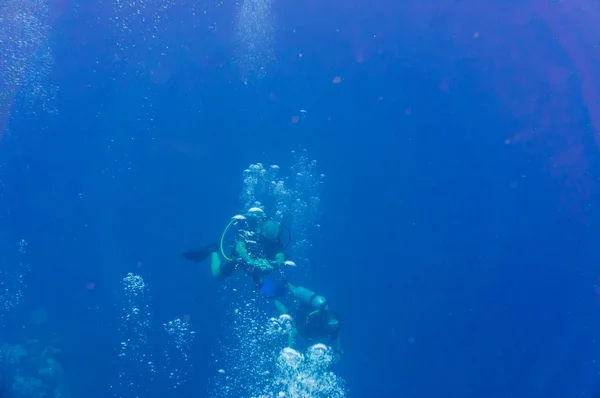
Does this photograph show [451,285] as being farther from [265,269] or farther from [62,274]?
[62,274]

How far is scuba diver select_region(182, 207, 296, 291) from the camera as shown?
4609 millimetres

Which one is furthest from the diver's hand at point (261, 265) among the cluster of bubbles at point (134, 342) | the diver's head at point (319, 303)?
the cluster of bubbles at point (134, 342)

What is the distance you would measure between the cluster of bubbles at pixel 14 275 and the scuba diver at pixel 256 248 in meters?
10.7

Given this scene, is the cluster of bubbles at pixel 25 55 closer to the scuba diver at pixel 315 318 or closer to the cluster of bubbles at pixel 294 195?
the cluster of bubbles at pixel 294 195

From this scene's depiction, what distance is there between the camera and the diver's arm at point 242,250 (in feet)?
15.4

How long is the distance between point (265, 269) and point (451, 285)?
43.9 feet

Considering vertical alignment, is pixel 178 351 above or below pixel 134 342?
below

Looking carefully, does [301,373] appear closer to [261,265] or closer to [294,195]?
[261,265]

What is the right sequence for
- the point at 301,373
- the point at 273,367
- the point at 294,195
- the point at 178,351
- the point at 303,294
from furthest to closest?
the point at 294,195
the point at 178,351
the point at 273,367
the point at 301,373
the point at 303,294

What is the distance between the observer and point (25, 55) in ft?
48.7

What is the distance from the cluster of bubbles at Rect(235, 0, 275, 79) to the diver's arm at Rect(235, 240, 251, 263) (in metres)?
11.4

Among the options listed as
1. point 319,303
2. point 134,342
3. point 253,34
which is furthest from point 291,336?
point 253,34

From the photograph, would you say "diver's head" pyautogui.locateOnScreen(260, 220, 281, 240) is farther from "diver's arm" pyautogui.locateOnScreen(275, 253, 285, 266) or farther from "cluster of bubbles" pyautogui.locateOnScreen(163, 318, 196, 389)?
"cluster of bubbles" pyautogui.locateOnScreen(163, 318, 196, 389)

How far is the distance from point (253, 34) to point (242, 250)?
12100mm
